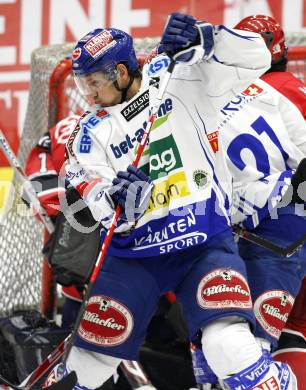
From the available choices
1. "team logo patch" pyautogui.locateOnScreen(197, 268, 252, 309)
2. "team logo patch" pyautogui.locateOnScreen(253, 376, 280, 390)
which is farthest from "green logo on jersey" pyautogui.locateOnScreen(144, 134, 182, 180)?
"team logo patch" pyautogui.locateOnScreen(253, 376, 280, 390)

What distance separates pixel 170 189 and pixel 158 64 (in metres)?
0.40

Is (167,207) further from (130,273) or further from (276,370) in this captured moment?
(276,370)

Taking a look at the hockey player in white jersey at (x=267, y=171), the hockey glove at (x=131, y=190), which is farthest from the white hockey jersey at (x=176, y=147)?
the hockey player in white jersey at (x=267, y=171)

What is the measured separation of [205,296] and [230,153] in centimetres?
60

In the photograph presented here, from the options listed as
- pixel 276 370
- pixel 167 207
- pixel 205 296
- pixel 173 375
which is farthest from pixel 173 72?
pixel 173 375

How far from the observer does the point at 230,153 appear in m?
3.96

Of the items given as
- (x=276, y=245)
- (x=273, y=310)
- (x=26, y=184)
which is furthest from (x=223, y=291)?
(x=26, y=184)

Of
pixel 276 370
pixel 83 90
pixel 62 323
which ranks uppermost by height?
pixel 83 90

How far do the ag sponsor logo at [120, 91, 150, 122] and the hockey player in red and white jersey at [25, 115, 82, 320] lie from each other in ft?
2.81

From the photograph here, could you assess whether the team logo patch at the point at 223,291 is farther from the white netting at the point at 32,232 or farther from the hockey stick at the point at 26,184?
the white netting at the point at 32,232

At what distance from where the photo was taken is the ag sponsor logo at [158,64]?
3666 millimetres

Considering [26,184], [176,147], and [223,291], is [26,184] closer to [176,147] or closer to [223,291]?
[176,147]

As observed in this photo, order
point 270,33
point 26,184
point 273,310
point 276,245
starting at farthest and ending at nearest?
point 26,184 → point 270,33 → point 276,245 → point 273,310

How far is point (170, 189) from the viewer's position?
358 cm
